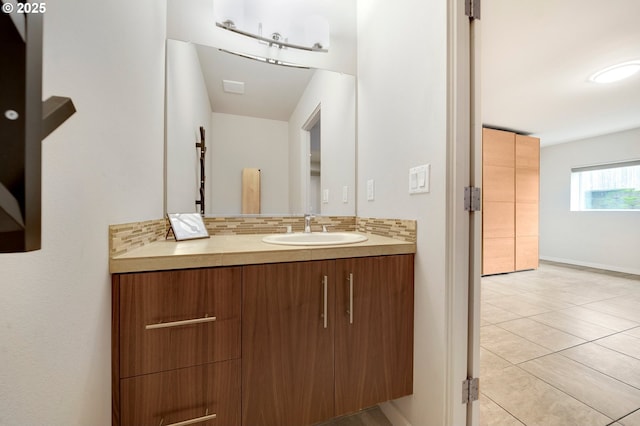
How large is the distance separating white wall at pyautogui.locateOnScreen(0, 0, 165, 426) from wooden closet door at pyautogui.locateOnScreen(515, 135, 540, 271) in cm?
492

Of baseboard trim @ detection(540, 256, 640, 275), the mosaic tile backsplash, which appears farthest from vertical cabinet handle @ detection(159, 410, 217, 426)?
baseboard trim @ detection(540, 256, 640, 275)

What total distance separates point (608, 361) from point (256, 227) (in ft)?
8.35

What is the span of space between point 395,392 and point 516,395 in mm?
825

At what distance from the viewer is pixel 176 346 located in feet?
2.77

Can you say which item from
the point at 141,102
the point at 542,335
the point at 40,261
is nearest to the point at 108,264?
the point at 40,261

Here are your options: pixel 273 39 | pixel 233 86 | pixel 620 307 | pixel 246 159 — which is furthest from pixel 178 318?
pixel 620 307

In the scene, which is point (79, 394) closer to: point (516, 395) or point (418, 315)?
point (418, 315)

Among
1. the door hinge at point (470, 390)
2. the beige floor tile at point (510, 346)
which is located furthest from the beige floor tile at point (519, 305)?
the door hinge at point (470, 390)

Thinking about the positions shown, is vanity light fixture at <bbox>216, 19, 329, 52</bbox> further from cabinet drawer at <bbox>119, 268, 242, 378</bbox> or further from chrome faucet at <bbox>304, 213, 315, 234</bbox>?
cabinet drawer at <bbox>119, 268, 242, 378</bbox>

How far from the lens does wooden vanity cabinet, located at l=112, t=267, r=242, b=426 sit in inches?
31.4

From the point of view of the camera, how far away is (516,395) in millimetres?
1401

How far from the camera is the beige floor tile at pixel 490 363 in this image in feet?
5.30

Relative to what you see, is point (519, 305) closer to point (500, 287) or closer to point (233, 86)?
point (500, 287)

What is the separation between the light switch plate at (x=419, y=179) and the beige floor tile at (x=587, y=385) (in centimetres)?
150
